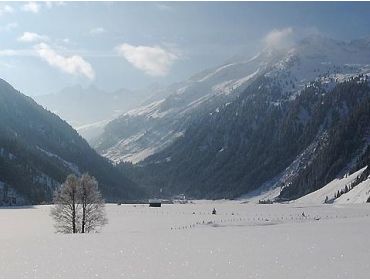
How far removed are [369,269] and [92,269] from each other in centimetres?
1622

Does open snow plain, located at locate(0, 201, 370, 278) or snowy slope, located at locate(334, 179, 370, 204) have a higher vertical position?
snowy slope, located at locate(334, 179, 370, 204)

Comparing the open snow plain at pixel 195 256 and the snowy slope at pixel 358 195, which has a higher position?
the snowy slope at pixel 358 195

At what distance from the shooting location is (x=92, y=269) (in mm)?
30188

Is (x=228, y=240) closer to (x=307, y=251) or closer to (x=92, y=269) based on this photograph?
(x=307, y=251)

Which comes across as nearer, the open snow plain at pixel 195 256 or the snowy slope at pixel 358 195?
the open snow plain at pixel 195 256

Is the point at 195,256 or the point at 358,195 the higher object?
the point at 358,195

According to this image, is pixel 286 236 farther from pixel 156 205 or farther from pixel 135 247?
pixel 156 205

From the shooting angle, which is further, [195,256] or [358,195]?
[358,195]

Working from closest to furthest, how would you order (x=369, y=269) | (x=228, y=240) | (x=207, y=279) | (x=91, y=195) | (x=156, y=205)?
(x=207, y=279), (x=369, y=269), (x=228, y=240), (x=91, y=195), (x=156, y=205)

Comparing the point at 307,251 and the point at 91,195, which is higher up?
the point at 91,195

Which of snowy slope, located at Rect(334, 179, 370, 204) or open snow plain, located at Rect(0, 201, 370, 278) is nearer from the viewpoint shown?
open snow plain, located at Rect(0, 201, 370, 278)

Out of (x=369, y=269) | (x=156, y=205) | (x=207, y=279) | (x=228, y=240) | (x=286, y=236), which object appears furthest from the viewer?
(x=156, y=205)

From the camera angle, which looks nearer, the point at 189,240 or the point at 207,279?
the point at 207,279

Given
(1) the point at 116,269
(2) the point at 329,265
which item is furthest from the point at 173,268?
(2) the point at 329,265
